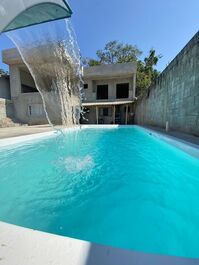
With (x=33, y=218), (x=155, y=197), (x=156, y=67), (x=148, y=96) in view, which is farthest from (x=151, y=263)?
(x=156, y=67)

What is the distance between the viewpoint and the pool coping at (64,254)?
2.39ft

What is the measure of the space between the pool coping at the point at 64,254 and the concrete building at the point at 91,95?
13.6 metres

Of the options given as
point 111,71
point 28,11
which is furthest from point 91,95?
point 28,11

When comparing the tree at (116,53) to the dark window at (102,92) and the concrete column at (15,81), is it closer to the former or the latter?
the dark window at (102,92)

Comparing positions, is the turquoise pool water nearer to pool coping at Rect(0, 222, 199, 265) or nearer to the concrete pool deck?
pool coping at Rect(0, 222, 199, 265)

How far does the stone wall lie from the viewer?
4688 millimetres

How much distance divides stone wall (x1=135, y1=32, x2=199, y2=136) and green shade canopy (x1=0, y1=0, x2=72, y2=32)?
14.0 feet

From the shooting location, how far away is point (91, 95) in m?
16.1

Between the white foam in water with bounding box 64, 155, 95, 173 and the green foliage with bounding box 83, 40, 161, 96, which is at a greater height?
the green foliage with bounding box 83, 40, 161, 96

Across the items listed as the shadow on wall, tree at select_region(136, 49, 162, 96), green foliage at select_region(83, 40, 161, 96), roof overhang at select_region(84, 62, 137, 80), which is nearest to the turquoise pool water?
the shadow on wall

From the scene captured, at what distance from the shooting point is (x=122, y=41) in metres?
22.5

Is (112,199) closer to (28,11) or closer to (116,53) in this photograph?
(28,11)

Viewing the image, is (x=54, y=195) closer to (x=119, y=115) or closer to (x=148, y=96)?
(x=148, y=96)

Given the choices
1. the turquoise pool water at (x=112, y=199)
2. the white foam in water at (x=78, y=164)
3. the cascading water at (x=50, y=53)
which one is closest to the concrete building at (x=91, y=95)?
the cascading water at (x=50, y=53)
